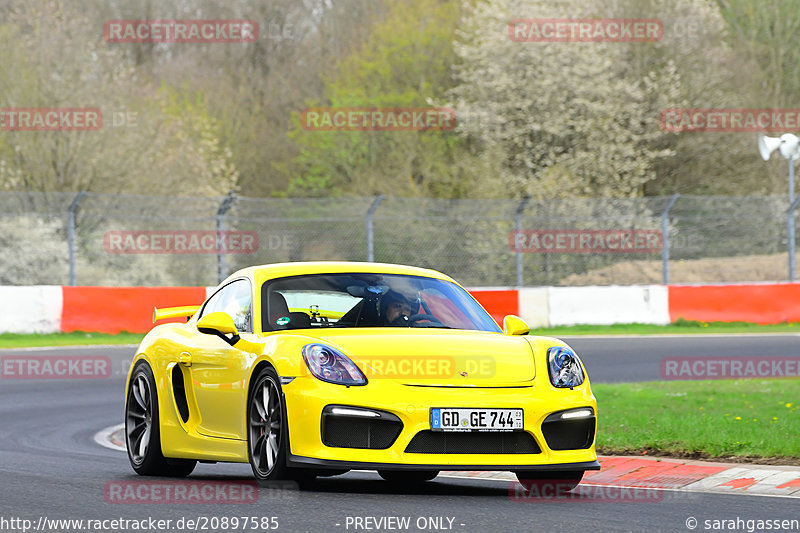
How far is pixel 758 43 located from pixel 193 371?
1480 inches

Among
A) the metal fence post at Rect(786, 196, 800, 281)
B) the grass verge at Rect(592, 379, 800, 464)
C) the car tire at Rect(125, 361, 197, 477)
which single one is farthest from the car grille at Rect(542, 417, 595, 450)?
the metal fence post at Rect(786, 196, 800, 281)

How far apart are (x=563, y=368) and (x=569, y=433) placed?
0.40 metres

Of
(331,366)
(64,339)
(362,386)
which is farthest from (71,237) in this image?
(362,386)

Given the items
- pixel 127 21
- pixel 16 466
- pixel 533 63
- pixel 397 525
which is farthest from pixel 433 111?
pixel 397 525

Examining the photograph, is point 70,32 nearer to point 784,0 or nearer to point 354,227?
point 354,227

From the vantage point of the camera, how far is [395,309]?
8391mm

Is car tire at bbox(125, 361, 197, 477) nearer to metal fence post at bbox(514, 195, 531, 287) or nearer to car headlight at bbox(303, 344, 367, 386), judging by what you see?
car headlight at bbox(303, 344, 367, 386)

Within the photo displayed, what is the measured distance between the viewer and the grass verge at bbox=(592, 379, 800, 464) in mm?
9570

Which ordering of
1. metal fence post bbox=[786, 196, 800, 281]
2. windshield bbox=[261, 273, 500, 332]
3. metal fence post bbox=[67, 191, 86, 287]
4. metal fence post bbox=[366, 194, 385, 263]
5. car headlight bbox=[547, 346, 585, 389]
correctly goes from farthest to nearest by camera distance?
metal fence post bbox=[786, 196, 800, 281], metal fence post bbox=[366, 194, 385, 263], metal fence post bbox=[67, 191, 86, 287], windshield bbox=[261, 273, 500, 332], car headlight bbox=[547, 346, 585, 389]

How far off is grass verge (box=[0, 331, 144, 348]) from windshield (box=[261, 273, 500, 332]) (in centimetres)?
1358

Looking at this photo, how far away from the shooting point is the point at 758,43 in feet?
142

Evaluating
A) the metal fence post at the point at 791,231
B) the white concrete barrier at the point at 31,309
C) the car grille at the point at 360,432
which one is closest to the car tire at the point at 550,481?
the car grille at the point at 360,432

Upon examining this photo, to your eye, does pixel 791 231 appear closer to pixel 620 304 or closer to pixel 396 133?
pixel 620 304

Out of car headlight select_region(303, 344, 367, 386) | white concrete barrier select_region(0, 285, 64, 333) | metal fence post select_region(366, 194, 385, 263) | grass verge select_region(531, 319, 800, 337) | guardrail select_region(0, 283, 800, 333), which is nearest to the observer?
car headlight select_region(303, 344, 367, 386)
